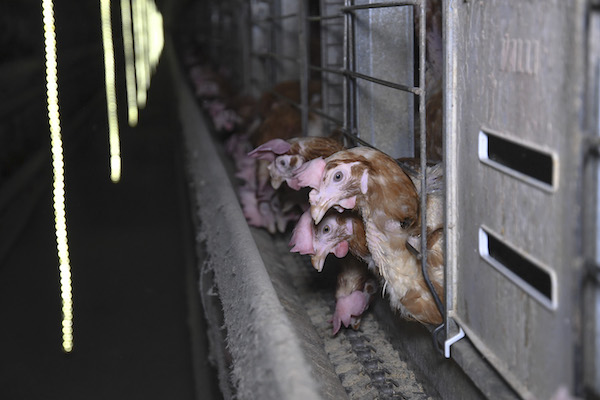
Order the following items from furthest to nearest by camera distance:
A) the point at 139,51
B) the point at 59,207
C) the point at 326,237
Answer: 1. the point at 139,51
2. the point at 59,207
3. the point at 326,237

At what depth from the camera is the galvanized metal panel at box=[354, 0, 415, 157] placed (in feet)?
11.2

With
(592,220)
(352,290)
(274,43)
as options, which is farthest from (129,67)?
(592,220)

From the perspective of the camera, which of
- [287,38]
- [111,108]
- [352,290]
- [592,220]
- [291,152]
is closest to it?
[592,220]

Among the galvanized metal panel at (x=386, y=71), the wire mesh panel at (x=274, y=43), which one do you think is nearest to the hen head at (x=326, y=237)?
the galvanized metal panel at (x=386, y=71)

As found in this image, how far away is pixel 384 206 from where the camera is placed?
245 cm

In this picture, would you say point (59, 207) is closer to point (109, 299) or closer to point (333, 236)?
point (109, 299)

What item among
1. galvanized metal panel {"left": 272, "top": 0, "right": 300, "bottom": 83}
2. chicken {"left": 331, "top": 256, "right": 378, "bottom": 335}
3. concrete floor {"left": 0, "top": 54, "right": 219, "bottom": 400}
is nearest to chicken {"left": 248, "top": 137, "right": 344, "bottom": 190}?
chicken {"left": 331, "top": 256, "right": 378, "bottom": 335}

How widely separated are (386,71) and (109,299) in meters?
1.74

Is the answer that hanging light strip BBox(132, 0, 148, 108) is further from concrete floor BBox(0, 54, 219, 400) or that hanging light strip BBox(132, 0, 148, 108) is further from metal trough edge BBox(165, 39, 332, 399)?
metal trough edge BBox(165, 39, 332, 399)

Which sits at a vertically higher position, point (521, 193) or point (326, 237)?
point (521, 193)

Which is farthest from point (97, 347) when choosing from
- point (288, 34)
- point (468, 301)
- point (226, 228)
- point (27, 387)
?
point (288, 34)

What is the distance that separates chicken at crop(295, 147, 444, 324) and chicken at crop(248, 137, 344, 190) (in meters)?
0.89

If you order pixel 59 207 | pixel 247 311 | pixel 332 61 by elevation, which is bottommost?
pixel 59 207

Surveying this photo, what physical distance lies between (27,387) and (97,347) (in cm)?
40
